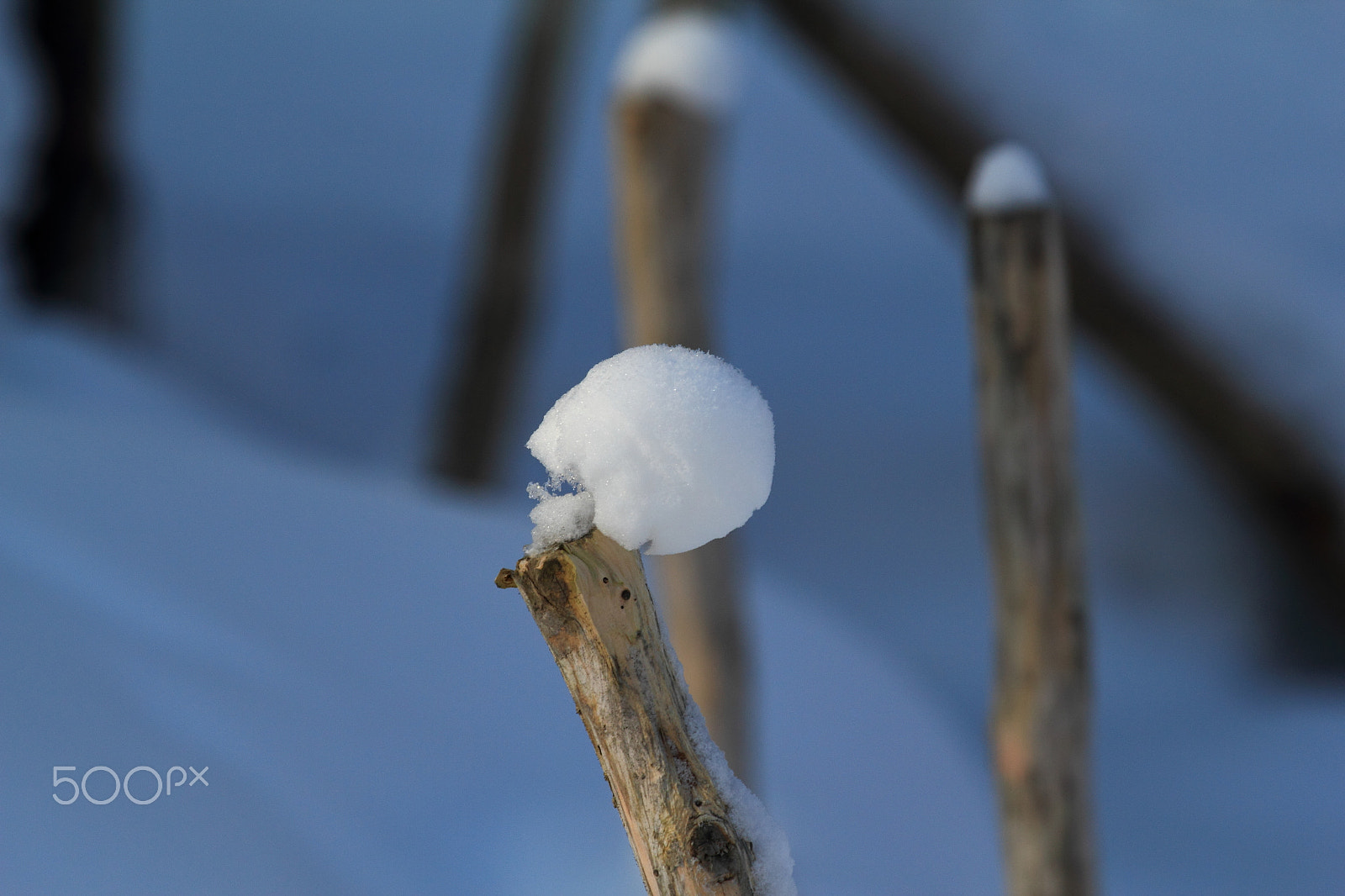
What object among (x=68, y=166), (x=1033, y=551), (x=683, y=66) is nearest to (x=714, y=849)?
(x=1033, y=551)

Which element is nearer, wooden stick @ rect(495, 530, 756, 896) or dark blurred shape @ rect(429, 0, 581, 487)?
wooden stick @ rect(495, 530, 756, 896)

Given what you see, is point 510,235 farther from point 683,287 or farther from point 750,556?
point 750,556

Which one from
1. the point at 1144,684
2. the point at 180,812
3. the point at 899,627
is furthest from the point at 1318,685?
the point at 180,812

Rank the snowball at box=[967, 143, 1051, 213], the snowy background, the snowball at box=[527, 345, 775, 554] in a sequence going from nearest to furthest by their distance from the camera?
1. the snowball at box=[527, 345, 775, 554]
2. the snowball at box=[967, 143, 1051, 213]
3. the snowy background

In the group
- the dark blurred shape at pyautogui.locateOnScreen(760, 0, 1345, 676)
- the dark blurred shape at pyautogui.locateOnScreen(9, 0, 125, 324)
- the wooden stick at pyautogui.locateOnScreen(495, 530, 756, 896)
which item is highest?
the dark blurred shape at pyautogui.locateOnScreen(9, 0, 125, 324)

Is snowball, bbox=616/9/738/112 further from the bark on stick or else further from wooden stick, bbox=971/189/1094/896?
wooden stick, bbox=971/189/1094/896

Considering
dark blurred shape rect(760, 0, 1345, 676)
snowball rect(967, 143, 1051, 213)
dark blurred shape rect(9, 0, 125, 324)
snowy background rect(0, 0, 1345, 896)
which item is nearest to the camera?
snowball rect(967, 143, 1051, 213)

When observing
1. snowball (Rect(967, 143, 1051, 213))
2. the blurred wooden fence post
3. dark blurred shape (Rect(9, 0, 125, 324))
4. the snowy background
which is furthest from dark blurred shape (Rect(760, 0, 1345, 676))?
dark blurred shape (Rect(9, 0, 125, 324))
